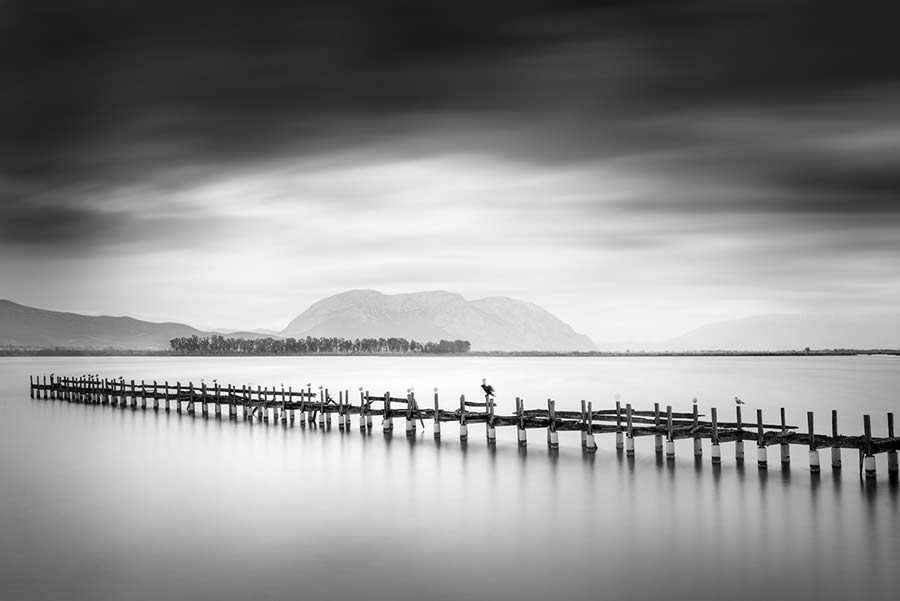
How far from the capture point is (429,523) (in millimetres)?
20625

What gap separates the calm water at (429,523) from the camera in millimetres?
15383

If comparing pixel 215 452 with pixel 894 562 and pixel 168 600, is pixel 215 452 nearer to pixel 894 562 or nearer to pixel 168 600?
pixel 168 600

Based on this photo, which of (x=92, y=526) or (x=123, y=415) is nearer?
(x=92, y=526)

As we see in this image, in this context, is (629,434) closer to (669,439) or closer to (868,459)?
(669,439)

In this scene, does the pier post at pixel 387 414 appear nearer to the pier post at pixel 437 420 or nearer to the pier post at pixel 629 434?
the pier post at pixel 437 420

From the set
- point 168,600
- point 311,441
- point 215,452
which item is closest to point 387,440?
point 311,441

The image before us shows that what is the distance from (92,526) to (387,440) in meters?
16.6

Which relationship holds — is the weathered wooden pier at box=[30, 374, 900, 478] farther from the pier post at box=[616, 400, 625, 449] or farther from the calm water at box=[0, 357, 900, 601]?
the calm water at box=[0, 357, 900, 601]

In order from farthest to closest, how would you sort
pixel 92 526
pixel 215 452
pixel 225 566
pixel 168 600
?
pixel 215 452
pixel 92 526
pixel 225 566
pixel 168 600

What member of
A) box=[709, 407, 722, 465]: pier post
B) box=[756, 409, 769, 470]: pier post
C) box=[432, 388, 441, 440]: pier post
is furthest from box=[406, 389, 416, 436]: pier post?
box=[756, 409, 769, 470]: pier post

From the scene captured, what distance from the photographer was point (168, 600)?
1434cm

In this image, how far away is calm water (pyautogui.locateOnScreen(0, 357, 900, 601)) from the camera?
1538 cm

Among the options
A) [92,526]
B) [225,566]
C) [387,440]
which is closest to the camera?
[225,566]

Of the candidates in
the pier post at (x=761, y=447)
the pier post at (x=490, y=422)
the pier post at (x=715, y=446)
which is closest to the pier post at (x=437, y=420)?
the pier post at (x=490, y=422)
